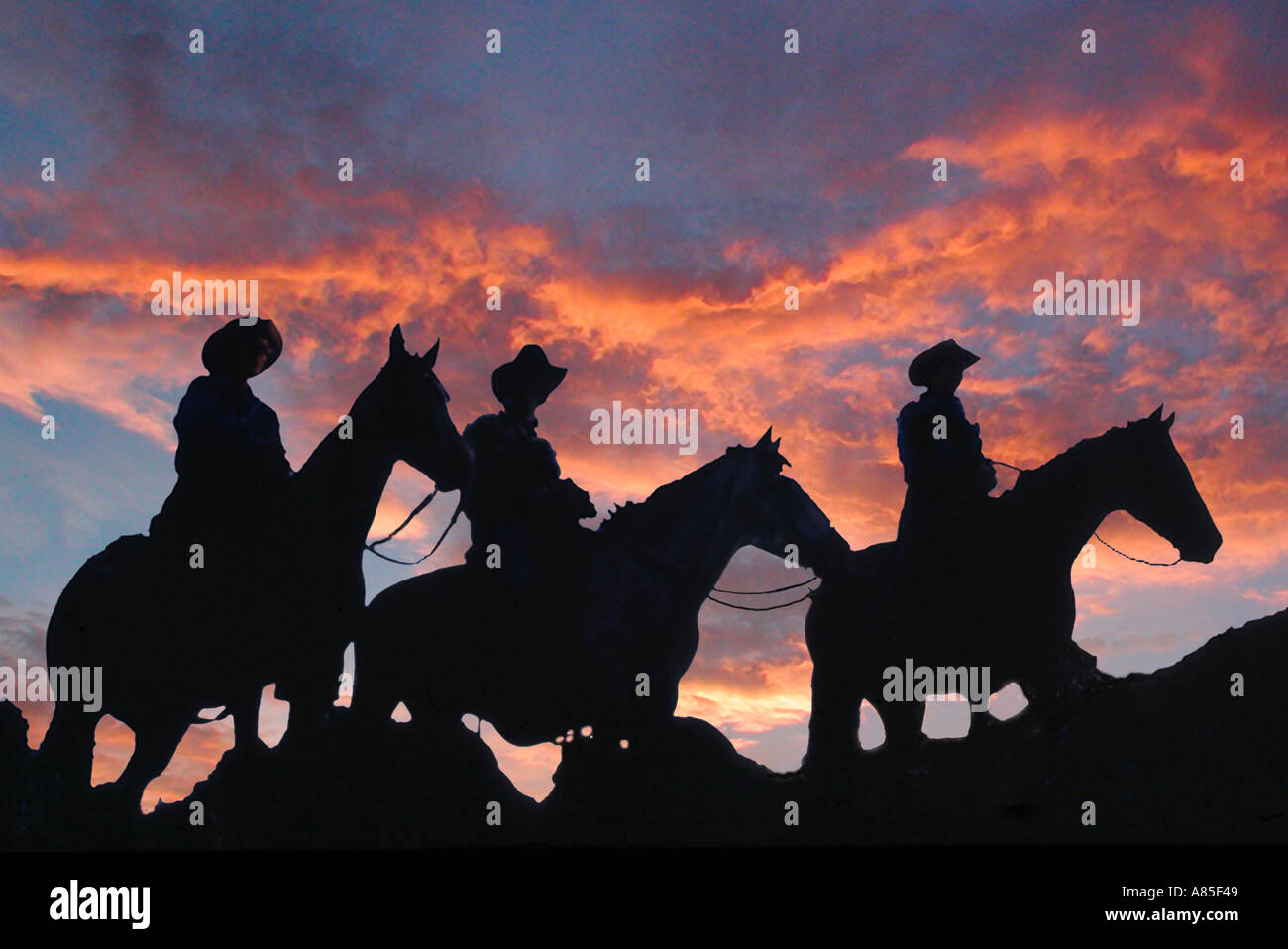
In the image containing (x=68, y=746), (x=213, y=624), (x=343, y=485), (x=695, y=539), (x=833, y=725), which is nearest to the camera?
(x=213, y=624)

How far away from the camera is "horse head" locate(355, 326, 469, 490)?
9844mm

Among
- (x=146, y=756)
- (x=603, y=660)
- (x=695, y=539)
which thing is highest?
(x=695, y=539)

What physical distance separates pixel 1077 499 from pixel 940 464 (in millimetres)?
1272

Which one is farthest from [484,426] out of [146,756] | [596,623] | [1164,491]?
[1164,491]

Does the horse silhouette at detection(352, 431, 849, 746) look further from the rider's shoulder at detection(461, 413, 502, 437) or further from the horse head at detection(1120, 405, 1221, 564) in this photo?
the horse head at detection(1120, 405, 1221, 564)

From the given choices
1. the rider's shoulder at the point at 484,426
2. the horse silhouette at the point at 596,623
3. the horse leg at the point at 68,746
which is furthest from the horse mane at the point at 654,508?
the horse leg at the point at 68,746

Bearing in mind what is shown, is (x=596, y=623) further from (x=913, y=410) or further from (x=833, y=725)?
(x=913, y=410)

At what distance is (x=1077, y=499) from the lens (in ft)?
33.8

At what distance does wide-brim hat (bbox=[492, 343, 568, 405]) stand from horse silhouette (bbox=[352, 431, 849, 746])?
171 cm

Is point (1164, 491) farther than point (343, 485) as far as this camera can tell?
Yes

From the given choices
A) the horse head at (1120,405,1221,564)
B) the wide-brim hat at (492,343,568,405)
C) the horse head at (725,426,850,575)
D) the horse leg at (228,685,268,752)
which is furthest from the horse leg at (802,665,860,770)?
the horse leg at (228,685,268,752)

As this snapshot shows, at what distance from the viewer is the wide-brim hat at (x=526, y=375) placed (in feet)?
36.8
